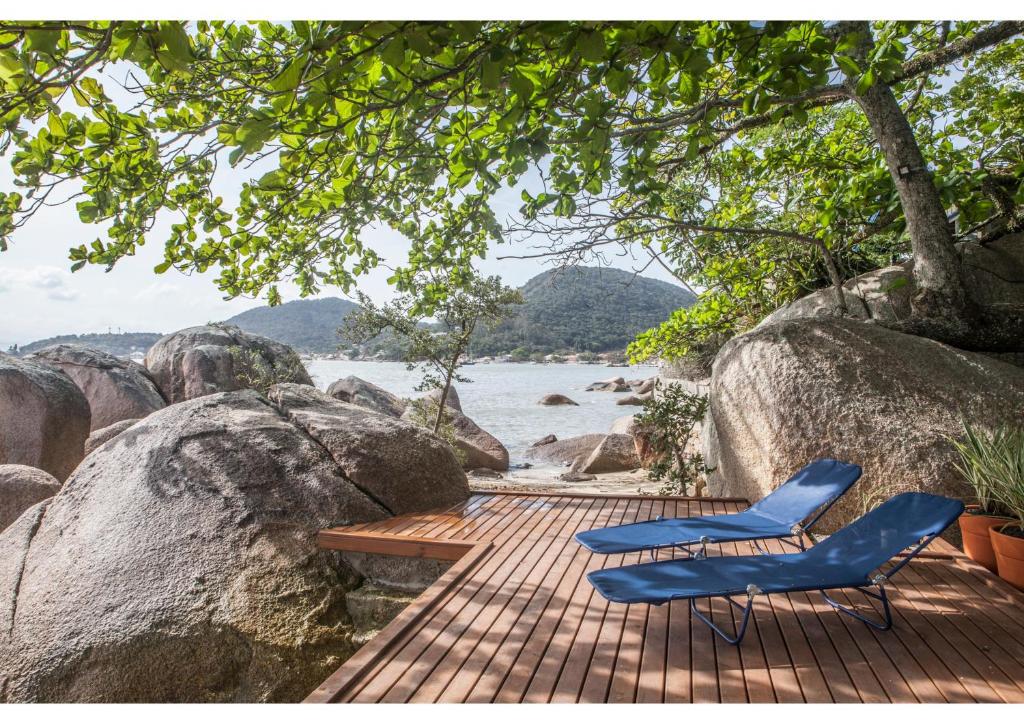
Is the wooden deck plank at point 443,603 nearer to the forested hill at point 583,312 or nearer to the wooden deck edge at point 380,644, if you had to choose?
the wooden deck edge at point 380,644

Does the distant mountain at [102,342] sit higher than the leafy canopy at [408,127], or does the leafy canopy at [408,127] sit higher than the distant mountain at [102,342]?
the leafy canopy at [408,127]

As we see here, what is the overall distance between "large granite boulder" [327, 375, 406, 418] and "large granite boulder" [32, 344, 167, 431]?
3504 mm

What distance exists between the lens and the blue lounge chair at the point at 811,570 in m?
2.61

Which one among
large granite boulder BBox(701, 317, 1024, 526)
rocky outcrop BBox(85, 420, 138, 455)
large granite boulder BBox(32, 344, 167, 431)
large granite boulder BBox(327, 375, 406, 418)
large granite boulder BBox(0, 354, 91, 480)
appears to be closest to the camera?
large granite boulder BBox(701, 317, 1024, 526)

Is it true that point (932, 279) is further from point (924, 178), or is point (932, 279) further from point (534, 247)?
point (534, 247)

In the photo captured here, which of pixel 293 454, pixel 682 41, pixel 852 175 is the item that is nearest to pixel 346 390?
pixel 293 454

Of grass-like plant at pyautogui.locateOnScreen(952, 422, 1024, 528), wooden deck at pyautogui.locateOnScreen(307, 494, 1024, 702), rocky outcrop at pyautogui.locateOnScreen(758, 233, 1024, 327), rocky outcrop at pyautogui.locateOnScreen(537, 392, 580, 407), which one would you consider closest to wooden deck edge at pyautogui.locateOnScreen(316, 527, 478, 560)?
wooden deck at pyautogui.locateOnScreen(307, 494, 1024, 702)

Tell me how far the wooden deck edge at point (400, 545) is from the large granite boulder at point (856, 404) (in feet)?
7.93

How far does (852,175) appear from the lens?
560 cm

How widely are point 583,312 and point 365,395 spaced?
202 inches

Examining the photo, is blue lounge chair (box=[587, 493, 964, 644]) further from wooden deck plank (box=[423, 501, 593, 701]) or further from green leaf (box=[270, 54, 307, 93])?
green leaf (box=[270, 54, 307, 93])

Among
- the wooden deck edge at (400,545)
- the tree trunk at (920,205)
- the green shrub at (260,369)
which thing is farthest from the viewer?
the green shrub at (260,369)

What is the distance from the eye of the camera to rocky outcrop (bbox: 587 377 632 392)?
35188 mm

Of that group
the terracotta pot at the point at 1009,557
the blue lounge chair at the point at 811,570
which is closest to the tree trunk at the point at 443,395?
the blue lounge chair at the point at 811,570
